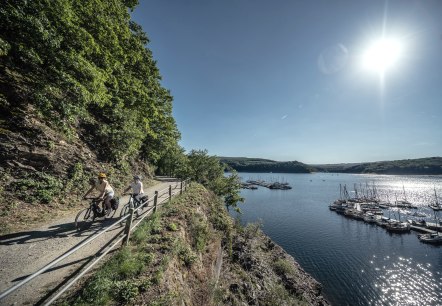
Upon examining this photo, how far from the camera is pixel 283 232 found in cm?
3759

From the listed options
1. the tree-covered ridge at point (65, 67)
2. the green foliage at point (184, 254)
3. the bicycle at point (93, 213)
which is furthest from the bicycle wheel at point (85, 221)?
the tree-covered ridge at point (65, 67)

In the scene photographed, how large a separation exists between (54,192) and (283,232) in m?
36.9

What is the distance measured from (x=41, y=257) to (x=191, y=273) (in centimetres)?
528

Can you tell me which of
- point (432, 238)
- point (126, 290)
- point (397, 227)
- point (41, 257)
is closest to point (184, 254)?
point (126, 290)

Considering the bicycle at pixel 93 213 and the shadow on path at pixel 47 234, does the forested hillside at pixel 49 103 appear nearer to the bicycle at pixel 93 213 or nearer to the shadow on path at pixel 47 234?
the shadow on path at pixel 47 234

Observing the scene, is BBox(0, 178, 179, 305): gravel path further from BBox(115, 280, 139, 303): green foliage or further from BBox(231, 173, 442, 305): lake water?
BBox(231, 173, 442, 305): lake water

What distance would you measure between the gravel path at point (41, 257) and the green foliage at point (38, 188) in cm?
174

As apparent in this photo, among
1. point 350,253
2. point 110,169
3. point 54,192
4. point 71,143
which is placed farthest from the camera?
point 350,253

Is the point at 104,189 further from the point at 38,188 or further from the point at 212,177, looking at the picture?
the point at 212,177

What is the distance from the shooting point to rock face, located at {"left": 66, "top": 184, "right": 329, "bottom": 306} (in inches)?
203

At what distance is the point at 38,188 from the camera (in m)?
9.38

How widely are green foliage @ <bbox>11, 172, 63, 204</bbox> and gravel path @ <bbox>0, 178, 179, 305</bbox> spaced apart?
1739mm

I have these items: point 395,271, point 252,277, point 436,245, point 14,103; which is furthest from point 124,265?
point 436,245

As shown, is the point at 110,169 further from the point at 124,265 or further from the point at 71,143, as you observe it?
the point at 124,265
